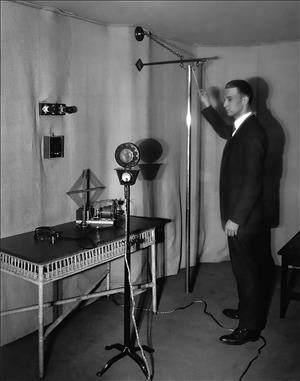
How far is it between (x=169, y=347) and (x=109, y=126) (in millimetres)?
1786

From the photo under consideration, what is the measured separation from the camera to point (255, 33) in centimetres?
400

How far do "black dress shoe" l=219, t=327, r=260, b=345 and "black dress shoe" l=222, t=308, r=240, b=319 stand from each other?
37cm

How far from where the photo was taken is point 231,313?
348 cm

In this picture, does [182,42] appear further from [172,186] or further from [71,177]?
[71,177]

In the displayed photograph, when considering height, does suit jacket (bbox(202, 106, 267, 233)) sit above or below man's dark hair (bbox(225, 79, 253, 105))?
below

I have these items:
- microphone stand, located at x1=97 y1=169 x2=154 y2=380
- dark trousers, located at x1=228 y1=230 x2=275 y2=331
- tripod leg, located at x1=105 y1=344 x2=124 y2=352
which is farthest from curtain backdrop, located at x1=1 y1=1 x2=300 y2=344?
dark trousers, located at x1=228 y1=230 x2=275 y2=331

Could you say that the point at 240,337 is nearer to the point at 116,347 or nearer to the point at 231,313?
the point at 231,313

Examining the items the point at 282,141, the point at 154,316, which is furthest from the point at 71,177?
the point at 282,141

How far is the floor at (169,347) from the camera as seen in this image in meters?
2.68

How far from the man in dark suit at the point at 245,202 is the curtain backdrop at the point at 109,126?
99 cm

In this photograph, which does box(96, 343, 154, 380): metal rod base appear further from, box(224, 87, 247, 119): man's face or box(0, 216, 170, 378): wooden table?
box(224, 87, 247, 119): man's face

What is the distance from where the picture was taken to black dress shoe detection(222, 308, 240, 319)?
Answer: 345 cm

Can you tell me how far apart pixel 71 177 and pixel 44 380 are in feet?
4.70

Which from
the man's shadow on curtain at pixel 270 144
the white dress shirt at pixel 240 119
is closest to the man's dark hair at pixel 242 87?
the white dress shirt at pixel 240 119
